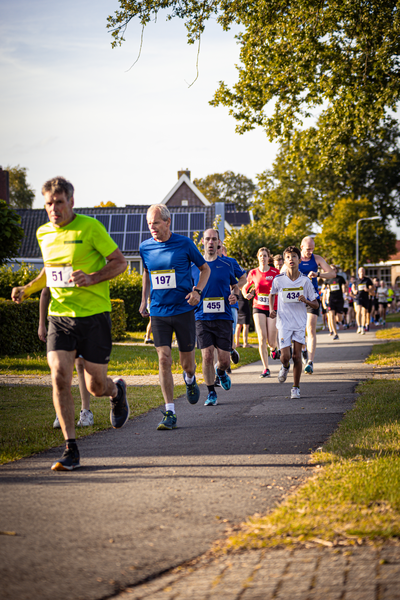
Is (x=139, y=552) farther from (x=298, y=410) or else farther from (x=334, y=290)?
(x=334, y=290)

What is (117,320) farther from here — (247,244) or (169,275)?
(169,275)

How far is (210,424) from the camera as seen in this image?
7.35m

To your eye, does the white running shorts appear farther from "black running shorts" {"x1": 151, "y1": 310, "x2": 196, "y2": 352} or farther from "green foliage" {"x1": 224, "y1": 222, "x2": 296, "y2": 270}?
"green foliage" {"x1": 224, "y1": 222, "x2": 296, "y2": 270}

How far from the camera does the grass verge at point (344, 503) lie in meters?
3.55

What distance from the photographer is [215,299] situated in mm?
9109

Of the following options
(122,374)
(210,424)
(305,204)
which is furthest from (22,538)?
(305,204)

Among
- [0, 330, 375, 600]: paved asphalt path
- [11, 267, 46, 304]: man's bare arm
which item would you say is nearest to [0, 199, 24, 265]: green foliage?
[0, 330, 375, 600]: paved asphalt path

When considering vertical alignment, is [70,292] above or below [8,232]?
below

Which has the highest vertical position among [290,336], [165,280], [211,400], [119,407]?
[165,280]

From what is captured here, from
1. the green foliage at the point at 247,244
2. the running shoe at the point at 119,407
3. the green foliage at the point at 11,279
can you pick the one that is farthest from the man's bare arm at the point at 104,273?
the green foliage at the point at 247,244

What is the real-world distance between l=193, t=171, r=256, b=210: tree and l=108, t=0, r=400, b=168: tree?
2452 inches

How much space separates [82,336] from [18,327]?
428 inches

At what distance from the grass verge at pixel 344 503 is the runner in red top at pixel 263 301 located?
5.34 m

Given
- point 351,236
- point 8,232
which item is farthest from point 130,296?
point 351,236
